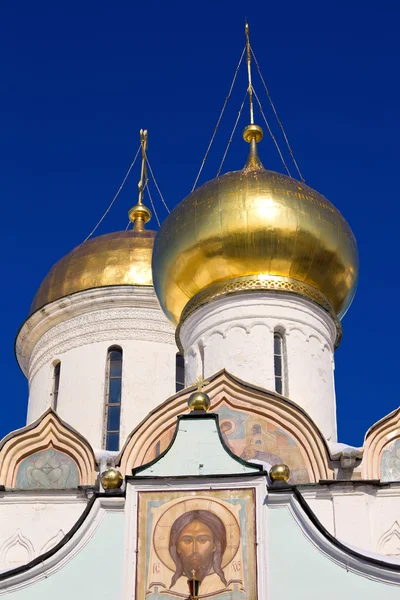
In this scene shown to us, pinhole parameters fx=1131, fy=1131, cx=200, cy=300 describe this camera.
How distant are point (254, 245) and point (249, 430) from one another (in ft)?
6.93

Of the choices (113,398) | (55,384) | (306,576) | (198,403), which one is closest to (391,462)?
(198,403)

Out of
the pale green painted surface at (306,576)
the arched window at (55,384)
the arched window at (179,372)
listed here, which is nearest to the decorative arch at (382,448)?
the pale green painted surface at (306,576)

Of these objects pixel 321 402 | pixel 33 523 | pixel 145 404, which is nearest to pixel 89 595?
pixel 33 523

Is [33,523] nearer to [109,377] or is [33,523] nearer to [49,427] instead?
[49,427]

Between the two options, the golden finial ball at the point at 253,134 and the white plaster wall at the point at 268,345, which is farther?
the golden finial ball at the point at 253,134

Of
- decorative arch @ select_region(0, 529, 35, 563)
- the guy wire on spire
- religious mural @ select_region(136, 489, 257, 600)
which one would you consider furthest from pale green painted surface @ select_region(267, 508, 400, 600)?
the guy wire on spire

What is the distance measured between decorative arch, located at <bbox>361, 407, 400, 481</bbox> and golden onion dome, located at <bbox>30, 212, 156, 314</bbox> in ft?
16.7

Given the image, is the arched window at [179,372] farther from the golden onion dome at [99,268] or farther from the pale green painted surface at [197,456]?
the pale green painted surface at [197,456]

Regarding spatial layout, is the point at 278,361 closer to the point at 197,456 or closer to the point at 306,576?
the point at 197,456

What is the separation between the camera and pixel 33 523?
962 centimetres

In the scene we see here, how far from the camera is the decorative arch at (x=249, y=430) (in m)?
9.75

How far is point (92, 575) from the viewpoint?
7152 mm

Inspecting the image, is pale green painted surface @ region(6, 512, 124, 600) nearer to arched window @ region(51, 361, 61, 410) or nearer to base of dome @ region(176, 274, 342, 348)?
base of dome @ region(176, 274, 342, 348)

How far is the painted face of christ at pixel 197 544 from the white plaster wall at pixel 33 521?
2499 millimetres
